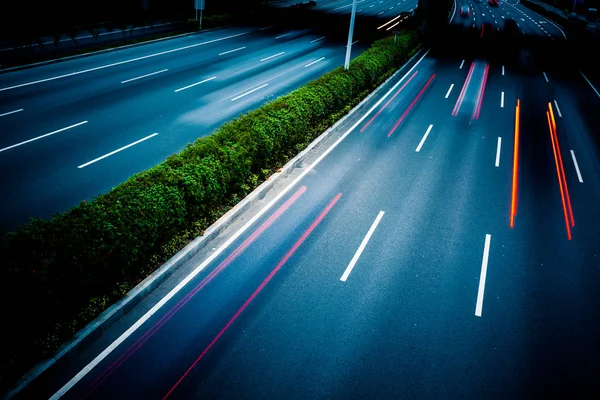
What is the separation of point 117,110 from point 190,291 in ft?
40.7

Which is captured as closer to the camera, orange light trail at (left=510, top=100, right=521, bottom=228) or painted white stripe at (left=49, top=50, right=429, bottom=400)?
painted white stripe at (left=49, top=50, right=429, bottom=400)

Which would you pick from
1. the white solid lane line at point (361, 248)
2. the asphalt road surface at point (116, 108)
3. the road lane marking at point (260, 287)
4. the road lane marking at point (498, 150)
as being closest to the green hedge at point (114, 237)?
the road lane marking at point (260, 287)

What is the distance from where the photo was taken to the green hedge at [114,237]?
598cm

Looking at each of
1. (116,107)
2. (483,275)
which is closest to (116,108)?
(116,107)

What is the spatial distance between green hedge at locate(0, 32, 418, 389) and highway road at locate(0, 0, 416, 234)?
11.9ft

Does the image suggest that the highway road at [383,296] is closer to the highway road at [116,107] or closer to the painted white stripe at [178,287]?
the painted white stripe at [178,287]

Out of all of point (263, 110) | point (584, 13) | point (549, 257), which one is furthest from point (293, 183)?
point (584, 13)

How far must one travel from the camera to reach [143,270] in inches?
316

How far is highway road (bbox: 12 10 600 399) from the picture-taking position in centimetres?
646

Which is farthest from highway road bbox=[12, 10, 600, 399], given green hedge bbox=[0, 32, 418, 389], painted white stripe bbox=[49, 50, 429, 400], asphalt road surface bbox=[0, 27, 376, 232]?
asphalt road surface bbox=[0, 27, 376, 232]

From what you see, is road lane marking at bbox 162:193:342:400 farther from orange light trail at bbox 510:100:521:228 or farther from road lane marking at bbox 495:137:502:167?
road lane marking at bbox 495:137:502:167

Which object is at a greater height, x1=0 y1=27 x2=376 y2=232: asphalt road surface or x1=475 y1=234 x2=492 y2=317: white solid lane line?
x1=0 y1=27 x2=376 y2=232: asphalt road surface

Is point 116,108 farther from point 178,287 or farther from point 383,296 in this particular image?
point 383,296

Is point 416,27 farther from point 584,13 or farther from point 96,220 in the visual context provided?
point 584,13
